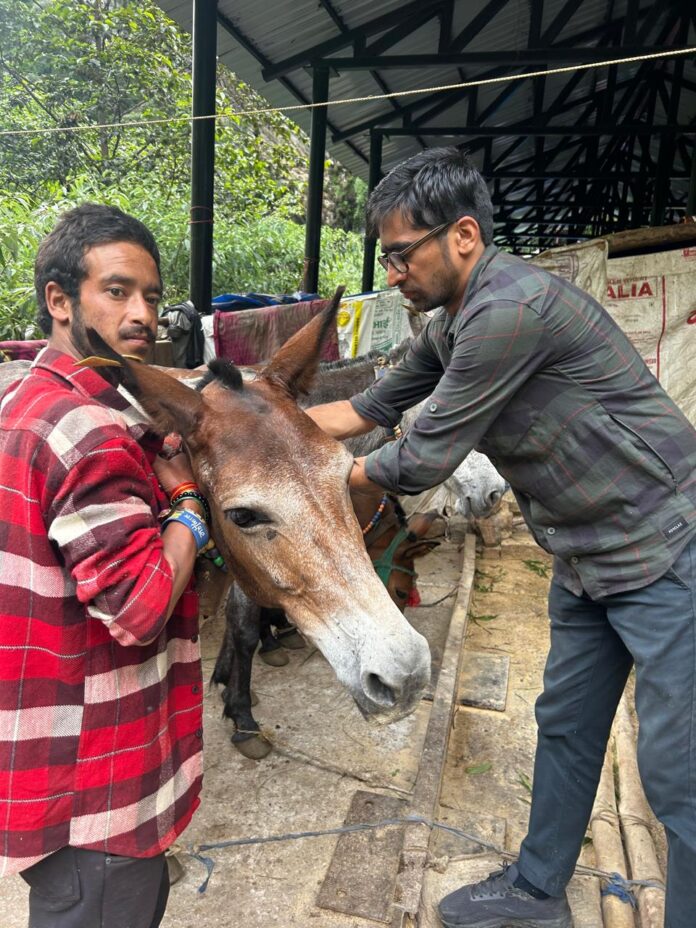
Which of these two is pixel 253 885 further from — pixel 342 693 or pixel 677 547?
pixel 677 547

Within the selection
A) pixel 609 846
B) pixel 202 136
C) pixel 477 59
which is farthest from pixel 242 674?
pixel 477 59

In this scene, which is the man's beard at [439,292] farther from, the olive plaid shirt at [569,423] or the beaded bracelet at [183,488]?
the beaded bracelet at [183,488]

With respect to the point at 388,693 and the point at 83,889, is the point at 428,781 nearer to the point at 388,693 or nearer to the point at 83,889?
the point at 388,693

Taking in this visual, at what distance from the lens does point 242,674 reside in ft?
11.8

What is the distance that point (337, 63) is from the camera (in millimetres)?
7801

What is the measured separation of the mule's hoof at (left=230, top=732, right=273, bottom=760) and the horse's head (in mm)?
2188

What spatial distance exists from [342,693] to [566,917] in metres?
1.93

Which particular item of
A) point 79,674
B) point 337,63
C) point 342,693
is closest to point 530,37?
point 337,63

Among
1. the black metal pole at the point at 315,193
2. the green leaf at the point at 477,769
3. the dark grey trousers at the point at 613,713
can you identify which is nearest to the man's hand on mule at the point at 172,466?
the dark grey trousers at the point at 613,713

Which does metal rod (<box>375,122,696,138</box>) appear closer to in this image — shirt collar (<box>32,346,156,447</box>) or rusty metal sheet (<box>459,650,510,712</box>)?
rusty metal sheet (<box>459,650,510,712</box>)

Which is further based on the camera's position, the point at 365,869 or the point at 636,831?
the point at 636,831

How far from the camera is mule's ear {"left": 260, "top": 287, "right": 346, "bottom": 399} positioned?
75.2 inches

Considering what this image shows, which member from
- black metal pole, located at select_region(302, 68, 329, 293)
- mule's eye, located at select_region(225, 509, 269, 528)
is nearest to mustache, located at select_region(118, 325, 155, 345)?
mule's eye, located at select_region(225, 509, 269, 528)

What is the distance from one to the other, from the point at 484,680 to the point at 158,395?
11.3 ft
